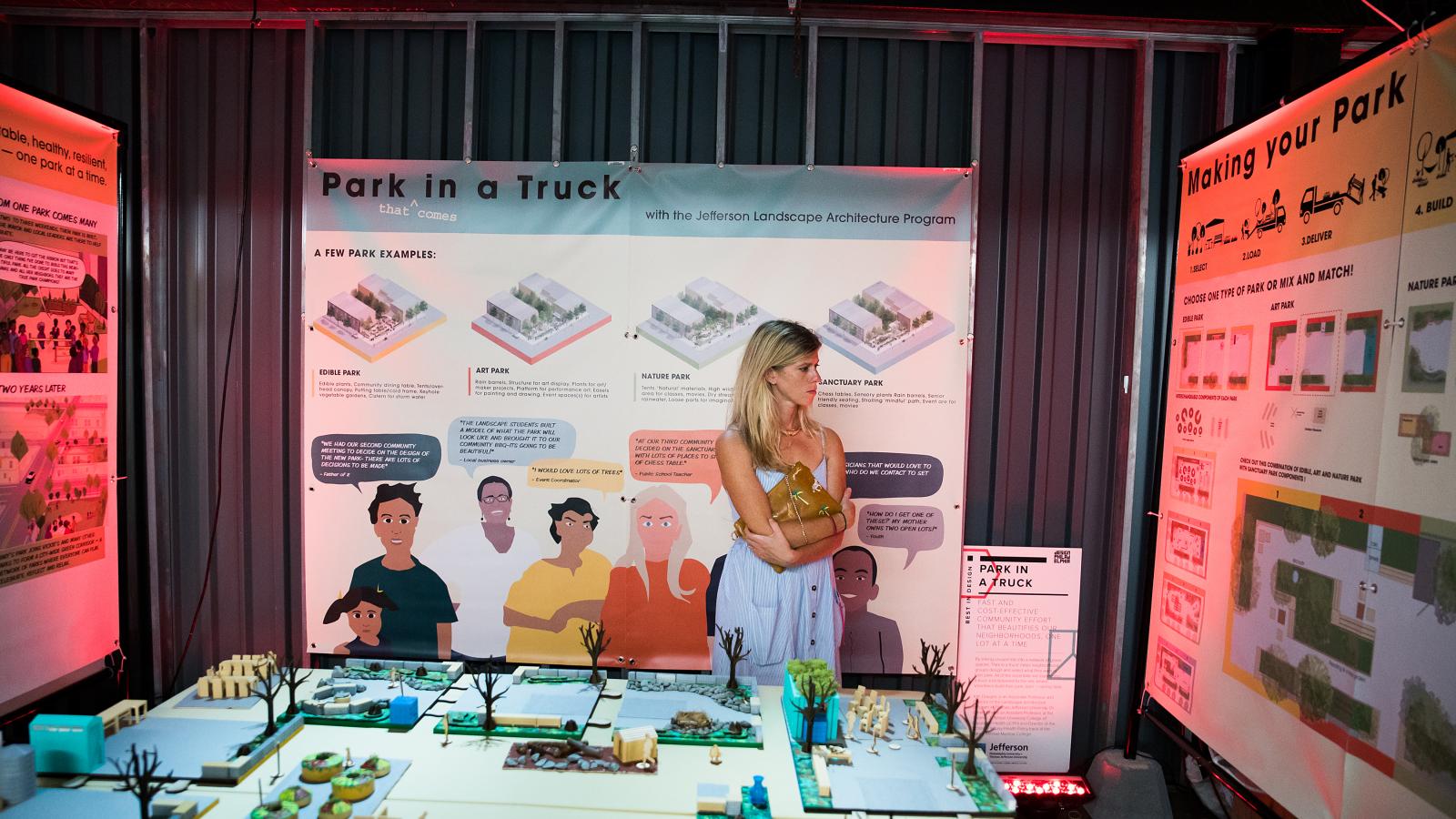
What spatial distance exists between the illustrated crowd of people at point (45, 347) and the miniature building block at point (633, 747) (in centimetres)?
245

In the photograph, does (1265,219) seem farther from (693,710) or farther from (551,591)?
(551,591)

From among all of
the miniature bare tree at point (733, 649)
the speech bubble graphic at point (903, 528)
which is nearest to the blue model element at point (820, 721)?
the miniature bare tree at point (733, 649)

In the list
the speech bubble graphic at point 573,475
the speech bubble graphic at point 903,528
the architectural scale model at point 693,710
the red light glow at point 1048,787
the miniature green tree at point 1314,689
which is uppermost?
the speech bubble graphic at point 573,475

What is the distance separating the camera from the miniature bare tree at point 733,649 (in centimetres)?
256

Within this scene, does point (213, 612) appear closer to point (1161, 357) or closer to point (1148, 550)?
point (1148, 550)

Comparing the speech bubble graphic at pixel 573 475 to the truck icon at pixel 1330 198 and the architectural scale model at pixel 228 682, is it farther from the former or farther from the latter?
the truck icon at pixel 1330 198

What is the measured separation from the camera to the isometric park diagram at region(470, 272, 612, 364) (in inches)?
126

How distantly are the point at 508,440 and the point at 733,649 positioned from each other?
1.31m

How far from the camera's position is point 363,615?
3.29 m

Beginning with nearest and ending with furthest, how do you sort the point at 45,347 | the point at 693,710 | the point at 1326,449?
the point at 1326,449, the point at 693,710, the point at 45,347

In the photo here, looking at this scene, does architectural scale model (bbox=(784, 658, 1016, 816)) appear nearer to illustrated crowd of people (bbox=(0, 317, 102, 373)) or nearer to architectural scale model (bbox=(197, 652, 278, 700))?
architectural scale model (bbox=(197, 652, 278, 700))

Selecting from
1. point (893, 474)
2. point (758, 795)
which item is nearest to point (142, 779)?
point (758, 795)

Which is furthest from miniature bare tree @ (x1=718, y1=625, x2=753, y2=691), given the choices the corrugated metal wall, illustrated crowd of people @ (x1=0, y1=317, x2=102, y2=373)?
illustrated crowd of people @ (x1=0, y1=317, x2=102, y2=373)

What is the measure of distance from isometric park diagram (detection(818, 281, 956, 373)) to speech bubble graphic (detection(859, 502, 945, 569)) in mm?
657
